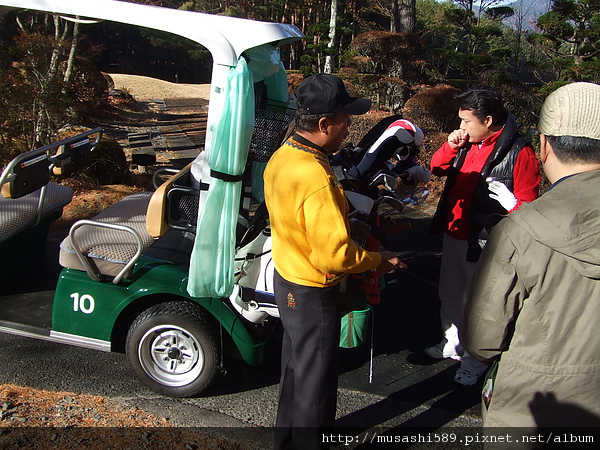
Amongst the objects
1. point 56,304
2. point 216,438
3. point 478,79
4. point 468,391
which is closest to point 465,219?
point 468,391

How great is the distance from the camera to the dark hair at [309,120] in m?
2.39

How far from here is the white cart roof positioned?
2902 mm

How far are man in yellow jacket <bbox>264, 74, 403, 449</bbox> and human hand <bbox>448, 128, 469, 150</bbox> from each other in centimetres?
112

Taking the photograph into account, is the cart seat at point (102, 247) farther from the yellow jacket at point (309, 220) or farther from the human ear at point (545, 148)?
the human ear at point (545, 148)

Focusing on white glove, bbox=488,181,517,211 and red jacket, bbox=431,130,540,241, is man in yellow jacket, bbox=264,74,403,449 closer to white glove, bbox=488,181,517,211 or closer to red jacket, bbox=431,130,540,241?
white glove, bbox=488,181,517,211

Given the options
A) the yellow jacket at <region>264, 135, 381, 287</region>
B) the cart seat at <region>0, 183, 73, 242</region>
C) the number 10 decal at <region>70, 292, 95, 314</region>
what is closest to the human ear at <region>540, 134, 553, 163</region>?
the yellow jacket at <region>264, 135, 381, 287</region>

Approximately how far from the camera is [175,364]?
338 centimetres

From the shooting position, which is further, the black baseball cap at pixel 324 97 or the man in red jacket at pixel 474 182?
the man in red jacket at pixel 474 182

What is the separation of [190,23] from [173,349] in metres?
1.92

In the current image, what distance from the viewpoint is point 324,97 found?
2357mm

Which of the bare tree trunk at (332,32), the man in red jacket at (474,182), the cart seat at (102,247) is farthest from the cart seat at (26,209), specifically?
the bare tree trunk at (332,32)

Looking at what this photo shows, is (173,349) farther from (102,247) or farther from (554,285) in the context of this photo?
(554,285)

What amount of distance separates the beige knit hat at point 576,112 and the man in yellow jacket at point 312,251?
0.89 metres

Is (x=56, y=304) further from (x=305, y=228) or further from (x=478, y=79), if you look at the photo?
(x=478, y=79)
